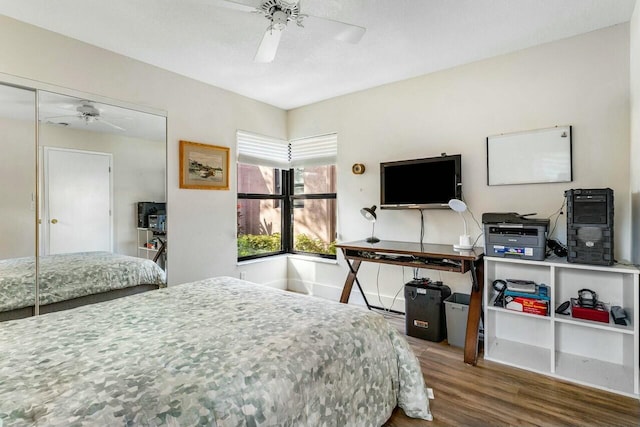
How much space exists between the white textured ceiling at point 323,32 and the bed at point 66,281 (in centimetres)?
168

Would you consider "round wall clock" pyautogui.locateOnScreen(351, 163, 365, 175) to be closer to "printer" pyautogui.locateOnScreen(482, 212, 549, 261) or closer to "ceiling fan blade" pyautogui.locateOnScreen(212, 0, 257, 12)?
"printer" pyautogui.locateOnScreen(482, 212, 549, 261)

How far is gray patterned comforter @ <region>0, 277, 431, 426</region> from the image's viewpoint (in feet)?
3.12

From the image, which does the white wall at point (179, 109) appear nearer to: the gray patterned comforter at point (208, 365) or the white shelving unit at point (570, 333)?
the gray patterned comforter at point (208, 365)

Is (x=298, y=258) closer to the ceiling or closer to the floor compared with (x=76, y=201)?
closer to the floor

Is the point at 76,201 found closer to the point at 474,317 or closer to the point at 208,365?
the point at 208,365

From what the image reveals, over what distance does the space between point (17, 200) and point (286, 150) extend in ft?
9.01

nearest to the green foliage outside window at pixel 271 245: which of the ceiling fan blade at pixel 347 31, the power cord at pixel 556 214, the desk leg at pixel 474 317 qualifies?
the desk leg at pixel 474 317

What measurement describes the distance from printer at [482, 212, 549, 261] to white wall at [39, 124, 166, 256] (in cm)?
283

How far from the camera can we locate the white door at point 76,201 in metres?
2.44

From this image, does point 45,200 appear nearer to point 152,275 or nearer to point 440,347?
point 152,275

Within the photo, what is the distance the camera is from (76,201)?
258 centimetres

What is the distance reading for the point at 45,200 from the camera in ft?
7.96

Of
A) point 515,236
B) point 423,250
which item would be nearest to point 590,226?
point 515,236

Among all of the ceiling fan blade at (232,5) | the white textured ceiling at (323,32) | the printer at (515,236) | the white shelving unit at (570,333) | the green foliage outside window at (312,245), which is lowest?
the white shelving unit at (570,333)
